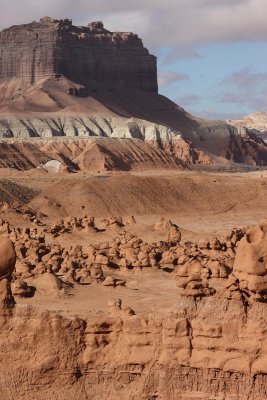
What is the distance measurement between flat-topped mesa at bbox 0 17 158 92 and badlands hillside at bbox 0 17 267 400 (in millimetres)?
30337

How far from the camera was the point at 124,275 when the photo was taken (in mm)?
28203

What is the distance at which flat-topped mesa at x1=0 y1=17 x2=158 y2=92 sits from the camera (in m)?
157

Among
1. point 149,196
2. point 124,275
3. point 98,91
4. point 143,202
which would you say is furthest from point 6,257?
point 98,91

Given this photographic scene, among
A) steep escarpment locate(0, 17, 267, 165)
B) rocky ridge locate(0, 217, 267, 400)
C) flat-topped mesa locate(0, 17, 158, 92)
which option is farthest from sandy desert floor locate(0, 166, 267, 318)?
flat-topped mesa locate(0, 17, 158, 92)

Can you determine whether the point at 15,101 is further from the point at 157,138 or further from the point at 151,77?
the point at 151,77

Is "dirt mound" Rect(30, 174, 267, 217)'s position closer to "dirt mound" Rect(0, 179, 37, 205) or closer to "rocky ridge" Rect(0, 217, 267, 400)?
"dirt mound" Rect(0, 179, 37, 205)

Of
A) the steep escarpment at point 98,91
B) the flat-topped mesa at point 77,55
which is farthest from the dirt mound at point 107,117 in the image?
the flat-topped mesa at point 77,55

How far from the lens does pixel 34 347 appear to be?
539 inches

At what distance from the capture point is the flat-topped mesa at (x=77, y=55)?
515ft

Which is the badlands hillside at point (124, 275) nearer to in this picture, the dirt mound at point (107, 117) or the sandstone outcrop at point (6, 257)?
the sandstone outcrop at point (6, 257)

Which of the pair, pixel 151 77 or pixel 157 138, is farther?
pixel 151 77

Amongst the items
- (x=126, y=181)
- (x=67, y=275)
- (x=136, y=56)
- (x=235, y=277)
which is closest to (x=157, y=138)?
(x=136, y=56)

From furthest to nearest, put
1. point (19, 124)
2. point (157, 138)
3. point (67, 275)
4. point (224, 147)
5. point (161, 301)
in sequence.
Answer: point (224, 147), point (157, 138), point (19, 124), point (67, 275), point (161, 301)

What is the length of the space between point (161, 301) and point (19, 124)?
103831 mm
